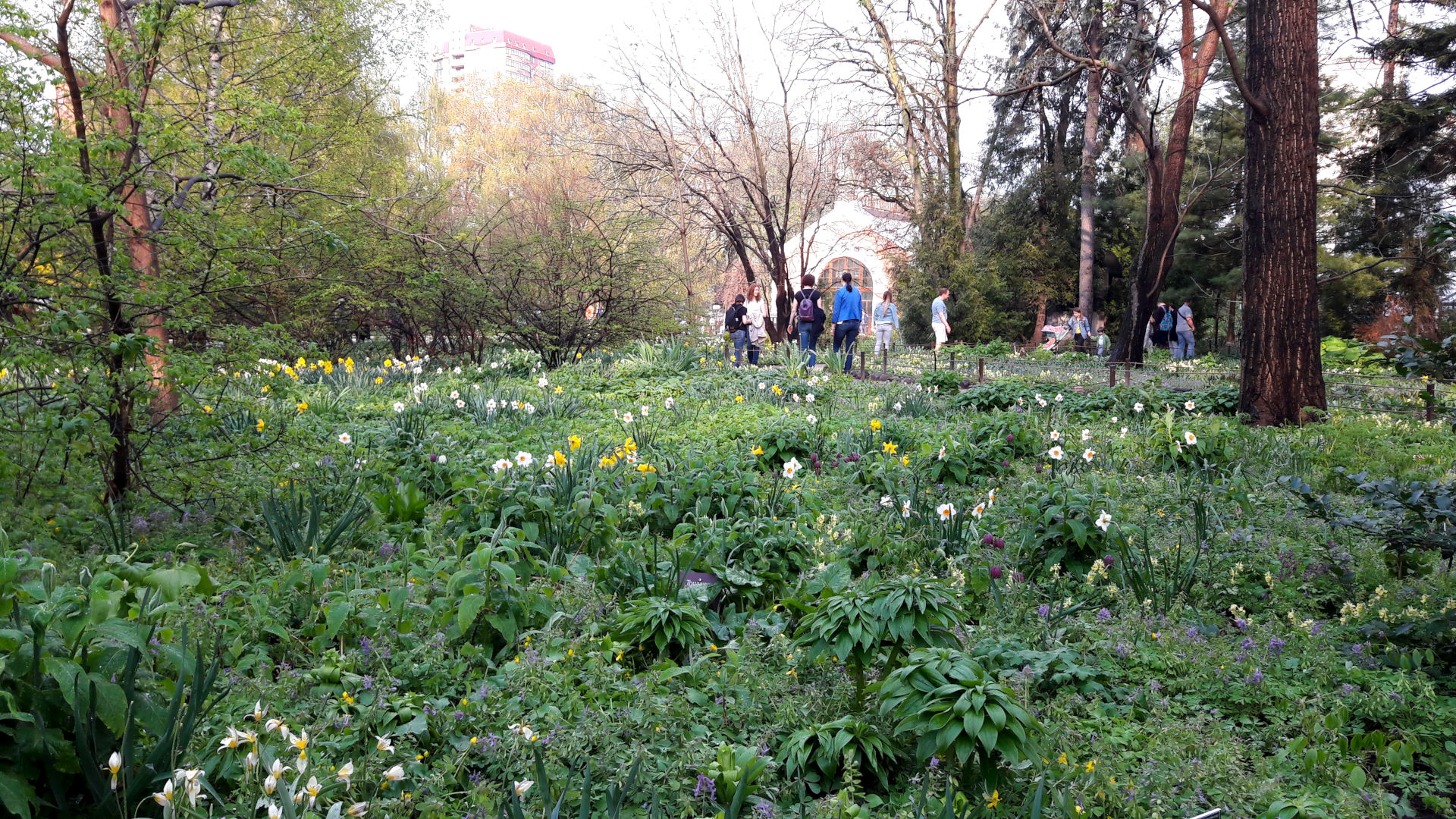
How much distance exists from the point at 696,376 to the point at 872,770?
8.20 meters

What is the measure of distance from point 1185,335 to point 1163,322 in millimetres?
2468

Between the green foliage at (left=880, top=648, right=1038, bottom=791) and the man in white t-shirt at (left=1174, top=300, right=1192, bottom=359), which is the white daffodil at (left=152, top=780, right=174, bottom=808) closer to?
the green foliage at (left=880, top=648, right=1038, bottom=791)

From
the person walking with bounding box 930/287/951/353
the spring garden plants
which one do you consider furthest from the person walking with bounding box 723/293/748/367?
the spring garden plants

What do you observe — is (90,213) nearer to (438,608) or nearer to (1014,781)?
(438,608)

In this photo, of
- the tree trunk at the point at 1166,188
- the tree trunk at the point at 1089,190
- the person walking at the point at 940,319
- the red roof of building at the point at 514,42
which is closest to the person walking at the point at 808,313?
the person walking at the point at 940,319

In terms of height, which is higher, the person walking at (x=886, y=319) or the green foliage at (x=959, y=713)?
the person walking at (x=886, y=319)

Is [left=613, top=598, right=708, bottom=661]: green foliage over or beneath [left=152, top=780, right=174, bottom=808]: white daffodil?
beneath

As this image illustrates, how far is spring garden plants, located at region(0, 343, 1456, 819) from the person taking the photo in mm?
1952

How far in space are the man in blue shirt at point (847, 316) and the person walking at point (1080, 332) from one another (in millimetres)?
9343

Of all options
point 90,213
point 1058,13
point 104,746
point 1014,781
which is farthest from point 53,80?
point 1058,13

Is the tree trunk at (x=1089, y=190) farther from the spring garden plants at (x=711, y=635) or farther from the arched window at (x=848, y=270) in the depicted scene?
the arched window at (x=848, y=270)

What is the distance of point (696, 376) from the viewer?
406 inches

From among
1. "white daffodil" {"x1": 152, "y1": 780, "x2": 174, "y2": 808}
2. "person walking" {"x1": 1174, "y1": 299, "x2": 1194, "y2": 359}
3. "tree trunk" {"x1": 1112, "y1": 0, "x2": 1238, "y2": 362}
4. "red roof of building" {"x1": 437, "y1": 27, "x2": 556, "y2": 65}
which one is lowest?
"white daffodil" {"x1": 152, "y1": 780, "x2": 174, "y2": 808}

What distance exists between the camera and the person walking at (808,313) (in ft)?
44.8
